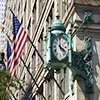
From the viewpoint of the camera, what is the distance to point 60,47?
64.6 ft

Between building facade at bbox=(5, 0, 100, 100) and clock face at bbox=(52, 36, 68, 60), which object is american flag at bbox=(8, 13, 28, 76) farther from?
clock face at bbox=(52, 36, 68, 60)

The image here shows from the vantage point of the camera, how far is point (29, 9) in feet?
147

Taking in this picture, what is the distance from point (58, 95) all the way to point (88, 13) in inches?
293

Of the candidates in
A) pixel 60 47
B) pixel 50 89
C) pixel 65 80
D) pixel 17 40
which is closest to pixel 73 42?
pixel 60 47

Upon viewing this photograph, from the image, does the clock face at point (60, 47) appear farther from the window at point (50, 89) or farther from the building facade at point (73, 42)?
the window at point (50, 89)

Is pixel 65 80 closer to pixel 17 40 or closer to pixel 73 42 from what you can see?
pixel 73 42

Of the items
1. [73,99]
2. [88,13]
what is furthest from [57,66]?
[88,13]

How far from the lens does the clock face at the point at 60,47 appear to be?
64.5 ft

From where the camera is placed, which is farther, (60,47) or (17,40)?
(17,40)

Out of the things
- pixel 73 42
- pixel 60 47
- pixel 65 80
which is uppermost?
pixel 73 42

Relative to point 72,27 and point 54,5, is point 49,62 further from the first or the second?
point 54,5

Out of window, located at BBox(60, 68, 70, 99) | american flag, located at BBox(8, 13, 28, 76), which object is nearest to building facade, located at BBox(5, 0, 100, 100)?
window, located at BBox(60, 68, 70, 99)

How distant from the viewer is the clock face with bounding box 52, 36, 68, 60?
64.5 ft

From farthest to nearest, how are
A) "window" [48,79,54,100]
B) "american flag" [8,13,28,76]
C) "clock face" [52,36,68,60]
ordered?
"window" [48,79,54,100] < "american flag" [8,13,28,76] < "clock face" [52,36,68,60]
